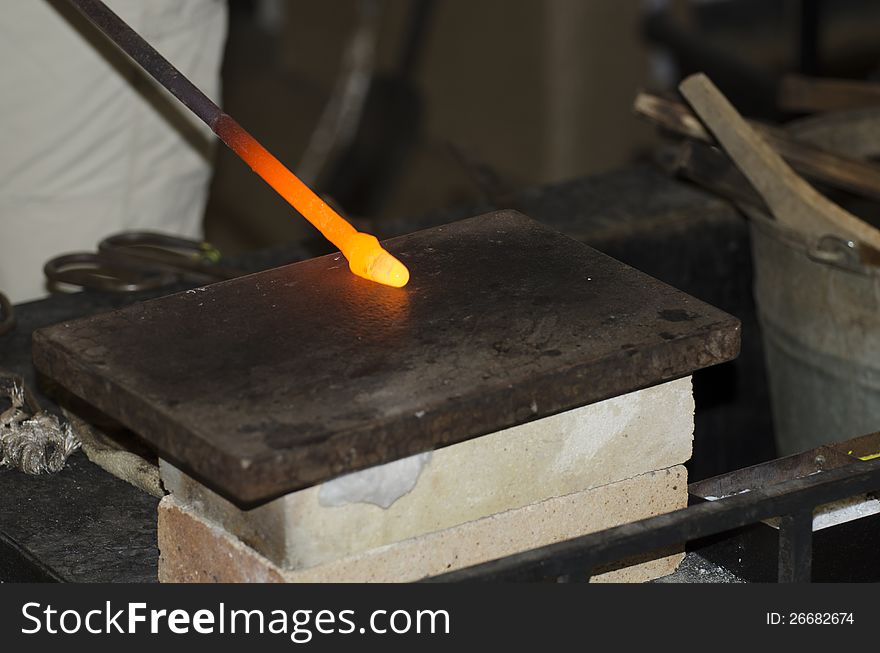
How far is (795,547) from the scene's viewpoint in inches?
51.9

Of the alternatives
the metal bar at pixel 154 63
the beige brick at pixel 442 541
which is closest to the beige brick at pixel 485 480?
the beige brick at pixel 442 541

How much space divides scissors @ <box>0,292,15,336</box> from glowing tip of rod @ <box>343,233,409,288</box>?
25.3 inches

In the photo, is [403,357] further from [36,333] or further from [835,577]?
[835,577]

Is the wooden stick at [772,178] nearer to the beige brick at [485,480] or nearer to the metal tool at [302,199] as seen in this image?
the beige brick at [485,480]

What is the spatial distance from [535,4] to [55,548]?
3.30 metres

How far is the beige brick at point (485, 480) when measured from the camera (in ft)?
4.00

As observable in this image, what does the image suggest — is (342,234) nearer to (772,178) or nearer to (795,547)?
(795,547)

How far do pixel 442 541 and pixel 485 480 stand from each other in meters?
0.06

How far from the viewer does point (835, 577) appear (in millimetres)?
1544

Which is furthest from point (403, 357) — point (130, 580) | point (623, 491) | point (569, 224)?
point (569, 224)

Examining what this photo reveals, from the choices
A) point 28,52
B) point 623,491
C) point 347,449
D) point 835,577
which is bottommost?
point 835,577

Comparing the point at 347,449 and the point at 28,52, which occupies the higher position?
the point at 28,52

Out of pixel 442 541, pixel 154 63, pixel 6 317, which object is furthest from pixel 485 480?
pixel 6 317

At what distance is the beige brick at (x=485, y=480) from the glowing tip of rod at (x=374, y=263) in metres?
0.19
